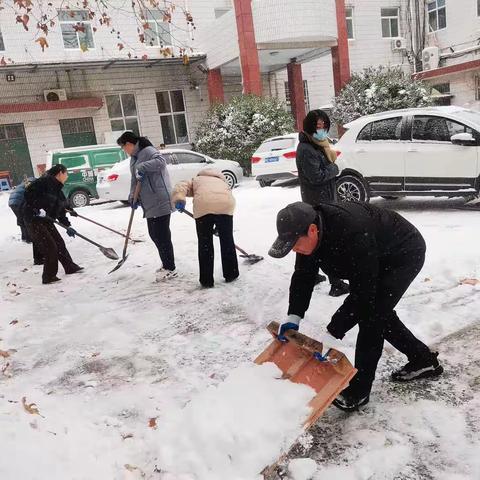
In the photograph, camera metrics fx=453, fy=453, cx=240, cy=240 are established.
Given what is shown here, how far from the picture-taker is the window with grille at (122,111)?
61.9 feet

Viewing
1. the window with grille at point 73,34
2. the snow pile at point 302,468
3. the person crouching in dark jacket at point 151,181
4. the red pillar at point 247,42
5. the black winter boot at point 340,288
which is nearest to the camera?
the snow pile at point 302,468

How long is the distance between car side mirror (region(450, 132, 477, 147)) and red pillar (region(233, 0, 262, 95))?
1043 centimetres

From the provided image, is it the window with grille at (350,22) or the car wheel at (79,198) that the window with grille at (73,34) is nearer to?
the car wheel at (79,198)

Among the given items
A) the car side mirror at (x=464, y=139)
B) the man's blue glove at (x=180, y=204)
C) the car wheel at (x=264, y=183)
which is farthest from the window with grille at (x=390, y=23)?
the man's blue glove at (x=180, y=204)

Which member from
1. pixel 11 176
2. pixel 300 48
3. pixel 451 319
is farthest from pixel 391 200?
pixel 11 176

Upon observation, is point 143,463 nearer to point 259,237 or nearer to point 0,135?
point 259,237

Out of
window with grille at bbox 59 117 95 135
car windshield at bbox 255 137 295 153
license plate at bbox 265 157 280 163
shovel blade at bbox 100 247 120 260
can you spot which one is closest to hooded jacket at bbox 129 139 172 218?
shovel blade at bbox 100 247 120 260

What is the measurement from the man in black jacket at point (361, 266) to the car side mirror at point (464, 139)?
15.8 feet

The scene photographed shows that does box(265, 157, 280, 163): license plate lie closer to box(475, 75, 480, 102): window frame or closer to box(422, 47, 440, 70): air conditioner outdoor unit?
box(475, 75, 480, 102): window frame

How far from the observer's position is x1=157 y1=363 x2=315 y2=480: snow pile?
7.27ft

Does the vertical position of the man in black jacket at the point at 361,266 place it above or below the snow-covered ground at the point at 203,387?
above

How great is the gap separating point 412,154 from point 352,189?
1.12 meters

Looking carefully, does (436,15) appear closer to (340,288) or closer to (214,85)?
(214,85)

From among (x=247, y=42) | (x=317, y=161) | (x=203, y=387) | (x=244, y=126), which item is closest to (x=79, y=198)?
(x=244, y=126)
